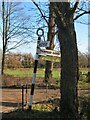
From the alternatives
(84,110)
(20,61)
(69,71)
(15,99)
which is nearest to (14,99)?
(15,99)

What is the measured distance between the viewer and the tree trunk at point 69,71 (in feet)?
26.1

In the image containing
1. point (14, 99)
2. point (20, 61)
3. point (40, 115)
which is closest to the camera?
point (40, 115)

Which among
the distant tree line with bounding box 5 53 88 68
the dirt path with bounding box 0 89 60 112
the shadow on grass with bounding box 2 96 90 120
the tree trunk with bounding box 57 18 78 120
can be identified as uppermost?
the distant tree line with bounding box 5 53 88 68

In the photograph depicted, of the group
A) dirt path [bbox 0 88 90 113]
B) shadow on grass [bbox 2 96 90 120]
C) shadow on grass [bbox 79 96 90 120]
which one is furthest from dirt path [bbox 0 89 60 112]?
shadow on grass [bbox 79 96 90 120]

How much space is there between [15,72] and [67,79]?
19.3m

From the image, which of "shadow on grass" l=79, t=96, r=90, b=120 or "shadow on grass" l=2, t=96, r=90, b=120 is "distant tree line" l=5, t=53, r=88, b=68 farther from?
"shadow on grass" l=2, t=96, r=90, b=120

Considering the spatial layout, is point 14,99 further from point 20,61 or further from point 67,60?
point 20,61

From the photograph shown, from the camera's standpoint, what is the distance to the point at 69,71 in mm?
7969

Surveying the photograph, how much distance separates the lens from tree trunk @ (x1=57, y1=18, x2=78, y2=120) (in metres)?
7.95

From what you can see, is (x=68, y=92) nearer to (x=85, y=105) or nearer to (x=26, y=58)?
(x=85, y=105)

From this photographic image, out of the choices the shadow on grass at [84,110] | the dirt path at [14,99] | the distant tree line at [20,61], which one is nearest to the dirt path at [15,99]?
the dirt path at [14,99]

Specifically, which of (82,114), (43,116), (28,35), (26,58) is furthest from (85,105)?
(26,58)

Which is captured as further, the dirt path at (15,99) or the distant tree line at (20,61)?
the distant tree line at (20,61)

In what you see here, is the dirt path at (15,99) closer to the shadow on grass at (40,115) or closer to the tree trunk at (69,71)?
the shadow on grass at (40,115)
